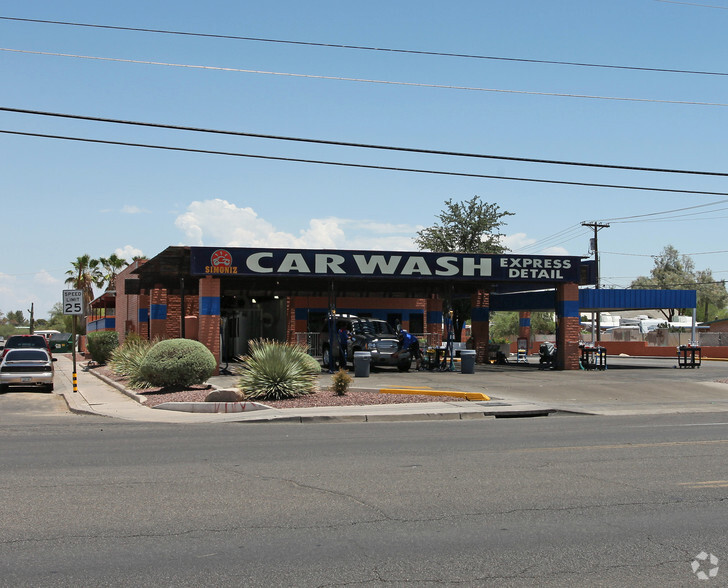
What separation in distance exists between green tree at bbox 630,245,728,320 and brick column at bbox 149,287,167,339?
8950cm

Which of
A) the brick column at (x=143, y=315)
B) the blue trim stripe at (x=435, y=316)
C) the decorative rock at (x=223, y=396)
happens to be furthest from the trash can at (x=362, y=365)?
the blue trim stripe at (x=435, y=316)

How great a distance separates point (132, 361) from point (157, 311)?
39.4 feet

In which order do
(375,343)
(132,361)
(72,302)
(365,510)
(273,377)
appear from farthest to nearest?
1. (375,343)
2. (132,361)
3. (72,302)
4. (273,377)
5. (365,510)

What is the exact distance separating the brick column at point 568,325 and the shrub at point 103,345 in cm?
2258

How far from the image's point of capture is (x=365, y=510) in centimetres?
A: 769

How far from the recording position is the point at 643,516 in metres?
7.45

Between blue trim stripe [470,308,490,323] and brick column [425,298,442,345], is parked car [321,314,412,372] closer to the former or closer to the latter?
Result: blue trim stripe [470,308,490,323]

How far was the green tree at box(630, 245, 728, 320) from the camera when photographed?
114062mm

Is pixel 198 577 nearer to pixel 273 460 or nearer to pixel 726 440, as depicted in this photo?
pixel 273 460

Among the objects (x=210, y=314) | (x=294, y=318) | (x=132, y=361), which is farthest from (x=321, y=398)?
(x=294, y=318)

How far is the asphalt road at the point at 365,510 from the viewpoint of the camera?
19.0ft

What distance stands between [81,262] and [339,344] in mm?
57015

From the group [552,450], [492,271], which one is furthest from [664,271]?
[552,450]

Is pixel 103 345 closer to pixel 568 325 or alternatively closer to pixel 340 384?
pixel 568 325
